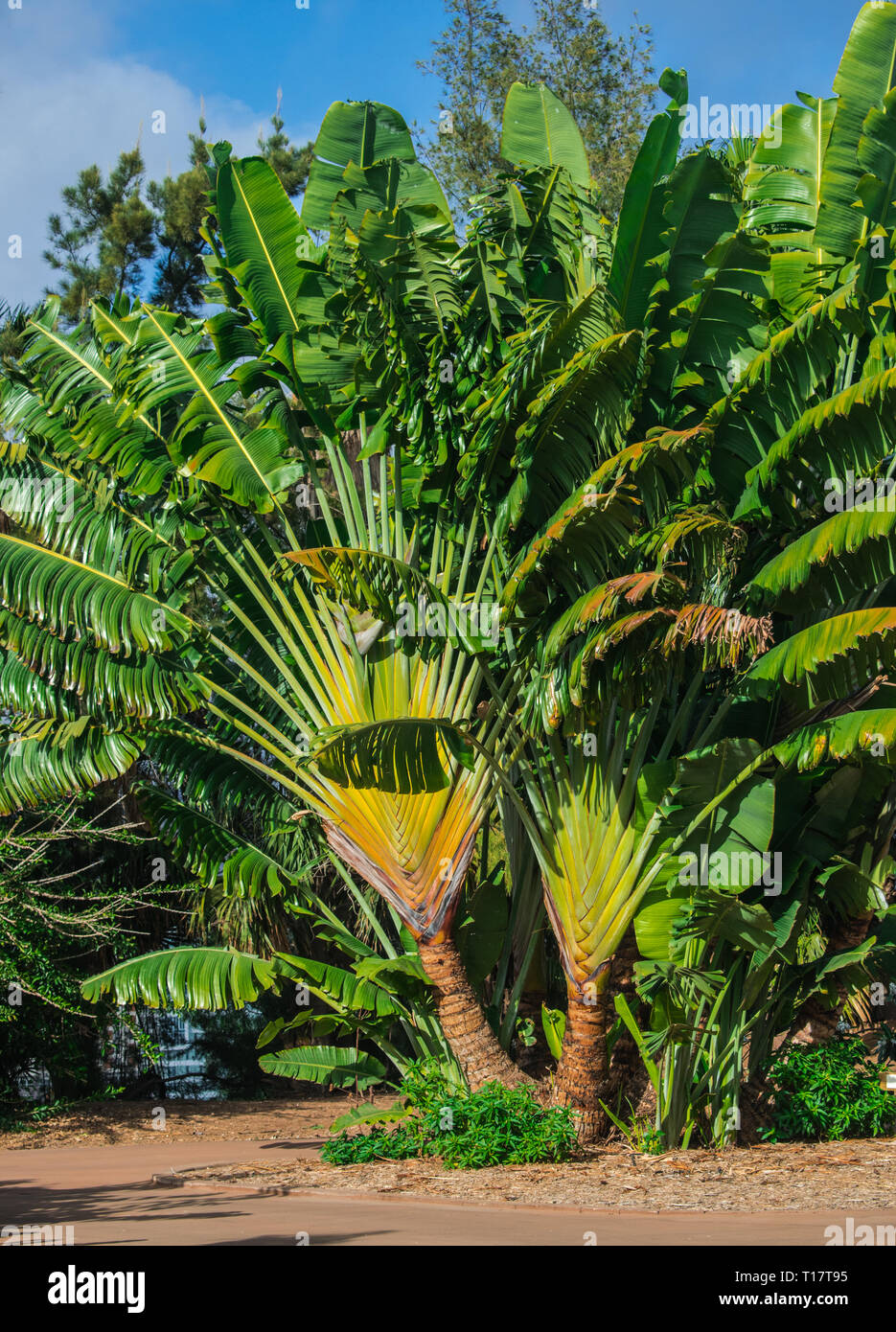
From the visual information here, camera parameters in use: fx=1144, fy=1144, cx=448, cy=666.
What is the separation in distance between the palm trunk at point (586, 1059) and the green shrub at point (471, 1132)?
0.23m

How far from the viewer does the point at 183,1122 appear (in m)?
13.4

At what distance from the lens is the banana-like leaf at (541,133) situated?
10211 millimetres

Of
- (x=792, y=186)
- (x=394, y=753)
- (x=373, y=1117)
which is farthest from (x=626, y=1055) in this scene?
(x=792, y=186)

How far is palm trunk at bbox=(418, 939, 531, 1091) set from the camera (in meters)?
9.34

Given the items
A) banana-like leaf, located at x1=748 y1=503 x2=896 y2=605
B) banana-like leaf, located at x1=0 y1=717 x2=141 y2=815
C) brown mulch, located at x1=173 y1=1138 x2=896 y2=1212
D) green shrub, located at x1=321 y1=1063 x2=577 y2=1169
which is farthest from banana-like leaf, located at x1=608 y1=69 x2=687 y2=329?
brown mulch, located at x1=173 y1=1138 x2=896 y2=1212

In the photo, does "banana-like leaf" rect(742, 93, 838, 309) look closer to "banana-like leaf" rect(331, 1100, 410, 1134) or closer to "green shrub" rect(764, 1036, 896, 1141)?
"green shrub" rect(764, 1036, 896, 1141)

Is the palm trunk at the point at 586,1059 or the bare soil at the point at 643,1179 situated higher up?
the palm trunk at the point at 586,1059

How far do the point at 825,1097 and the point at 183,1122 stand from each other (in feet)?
24.5

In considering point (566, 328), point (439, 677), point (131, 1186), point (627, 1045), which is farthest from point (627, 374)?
point (131, 1186)

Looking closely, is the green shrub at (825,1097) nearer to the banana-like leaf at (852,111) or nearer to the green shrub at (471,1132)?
the green shrub at (471,1132)

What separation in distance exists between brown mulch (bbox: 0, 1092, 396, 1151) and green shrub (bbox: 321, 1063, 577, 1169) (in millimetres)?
2306

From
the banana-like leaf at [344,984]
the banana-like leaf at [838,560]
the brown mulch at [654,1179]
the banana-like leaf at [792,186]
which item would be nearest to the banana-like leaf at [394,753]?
the banana-like leaf at [344,984]

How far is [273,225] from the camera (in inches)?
394

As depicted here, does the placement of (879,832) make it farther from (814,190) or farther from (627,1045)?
(814,190)
